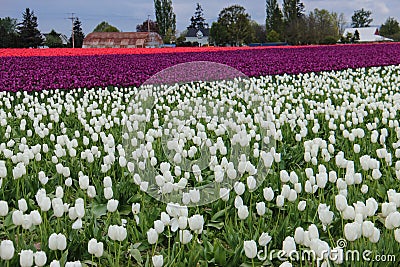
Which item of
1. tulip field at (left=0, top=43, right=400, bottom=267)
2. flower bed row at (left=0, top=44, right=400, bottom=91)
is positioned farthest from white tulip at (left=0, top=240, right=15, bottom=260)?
flower bed row at (left=0, top=44, right=400, bottom=91)

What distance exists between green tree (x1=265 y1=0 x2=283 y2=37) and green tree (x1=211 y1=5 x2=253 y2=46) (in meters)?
7.55

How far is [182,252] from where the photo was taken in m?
2.96

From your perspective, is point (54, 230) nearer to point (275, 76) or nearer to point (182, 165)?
point (182, 165)

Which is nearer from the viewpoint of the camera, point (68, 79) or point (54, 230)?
point (54, 230)

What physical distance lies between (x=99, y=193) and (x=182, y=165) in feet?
2.73

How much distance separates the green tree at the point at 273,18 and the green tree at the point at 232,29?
7553mm

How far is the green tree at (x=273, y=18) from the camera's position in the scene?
6338 cm

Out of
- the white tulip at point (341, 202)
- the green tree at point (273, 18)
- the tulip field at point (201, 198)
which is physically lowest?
the tulip field at point (201, 198)

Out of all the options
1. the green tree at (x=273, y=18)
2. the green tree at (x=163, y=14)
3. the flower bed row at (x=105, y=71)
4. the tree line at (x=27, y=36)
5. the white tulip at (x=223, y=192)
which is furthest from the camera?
the green tree at (x=163, y=14)

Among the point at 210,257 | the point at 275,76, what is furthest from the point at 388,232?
the point at 275,76

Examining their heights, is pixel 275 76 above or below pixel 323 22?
below

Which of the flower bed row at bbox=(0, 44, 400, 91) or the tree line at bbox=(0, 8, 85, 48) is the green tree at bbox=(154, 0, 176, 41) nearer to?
the tree line at bbox=(0, 8, 85, 48)

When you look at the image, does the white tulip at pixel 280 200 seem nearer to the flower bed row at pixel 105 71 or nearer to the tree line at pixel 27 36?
the flower bed row at pixel 105 71

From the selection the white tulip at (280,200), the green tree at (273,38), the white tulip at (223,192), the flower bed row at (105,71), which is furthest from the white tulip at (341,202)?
the green tree at (273,38)
